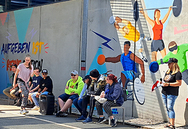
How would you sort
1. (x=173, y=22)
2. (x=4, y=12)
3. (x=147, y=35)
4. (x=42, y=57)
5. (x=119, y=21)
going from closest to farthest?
(x=173, y=22), (x=147, y=35), (x=119, y=21), (x=42, y=57), (x=4, y=12)

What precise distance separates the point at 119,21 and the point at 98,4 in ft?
4.21

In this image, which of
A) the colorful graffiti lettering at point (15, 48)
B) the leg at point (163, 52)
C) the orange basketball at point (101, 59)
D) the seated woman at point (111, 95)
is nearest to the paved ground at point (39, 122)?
the seated woman at point (111, 95)

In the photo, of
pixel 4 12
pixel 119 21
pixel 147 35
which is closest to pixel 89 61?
pixel 119 21

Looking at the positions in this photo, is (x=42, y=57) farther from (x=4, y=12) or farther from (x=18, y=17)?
(x=4, y=12)

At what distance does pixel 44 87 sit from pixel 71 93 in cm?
136

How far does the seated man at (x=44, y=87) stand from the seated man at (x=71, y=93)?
2.77 feet

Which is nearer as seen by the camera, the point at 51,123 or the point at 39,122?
the point at 51,123

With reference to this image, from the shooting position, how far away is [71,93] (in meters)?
11.2

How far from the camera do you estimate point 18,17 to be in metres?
16.7

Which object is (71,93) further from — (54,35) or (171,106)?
(54,35)

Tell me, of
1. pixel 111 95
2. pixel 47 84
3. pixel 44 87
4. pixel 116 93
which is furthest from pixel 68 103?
pixel 116 93

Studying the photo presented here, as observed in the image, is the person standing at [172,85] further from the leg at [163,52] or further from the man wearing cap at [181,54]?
the leg at [163,52]

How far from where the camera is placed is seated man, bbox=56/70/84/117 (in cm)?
1095

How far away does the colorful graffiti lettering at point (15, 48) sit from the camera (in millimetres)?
16062
